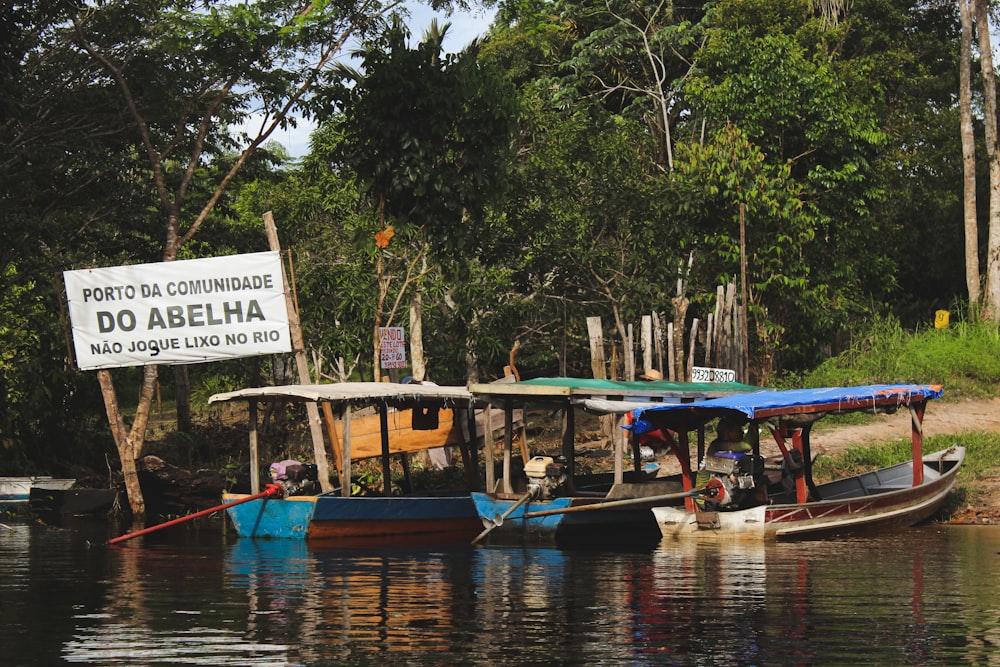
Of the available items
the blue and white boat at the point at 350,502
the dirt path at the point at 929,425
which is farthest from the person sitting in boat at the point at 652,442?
the blue and white boat at the point at 350,502

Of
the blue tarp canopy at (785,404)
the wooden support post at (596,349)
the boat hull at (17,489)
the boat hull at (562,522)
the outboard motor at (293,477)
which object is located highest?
the wooden support post at (596,349)

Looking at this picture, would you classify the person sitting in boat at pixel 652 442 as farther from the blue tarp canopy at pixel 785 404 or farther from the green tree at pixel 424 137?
the green tree at pixel 424 137

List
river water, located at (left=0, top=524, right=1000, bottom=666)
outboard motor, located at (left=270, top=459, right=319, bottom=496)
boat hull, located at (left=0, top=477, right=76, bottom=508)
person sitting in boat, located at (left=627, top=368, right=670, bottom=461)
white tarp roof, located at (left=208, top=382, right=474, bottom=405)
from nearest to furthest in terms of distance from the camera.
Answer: river water, located at (left=0, top=524, right=1000, bottom=666) < white tarp roof, located at (left=208, top=382, right=474, bottom=405) < outboard motor, located at (left=270, top=459, right=319, bottom=496) < person sitting in boat, located at (left=627, top=368, right=670, bottom=461) < boat hull, located at (left=0, top=477, right=76, bottom=508)

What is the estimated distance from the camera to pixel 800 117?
26641 mm

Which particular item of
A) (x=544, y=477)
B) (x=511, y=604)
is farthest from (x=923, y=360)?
(x=511, y=604)

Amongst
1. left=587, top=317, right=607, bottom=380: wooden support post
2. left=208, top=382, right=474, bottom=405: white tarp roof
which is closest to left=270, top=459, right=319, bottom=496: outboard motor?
left=208, top=382, right=474, bottom=405: white tarp roof

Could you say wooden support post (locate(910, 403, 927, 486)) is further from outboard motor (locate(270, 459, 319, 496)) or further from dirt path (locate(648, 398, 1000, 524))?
outboard motor (locate(270, 459, 319, 496))

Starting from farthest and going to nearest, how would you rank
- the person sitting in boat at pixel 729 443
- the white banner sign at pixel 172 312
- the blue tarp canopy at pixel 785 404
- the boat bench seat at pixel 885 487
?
the boat bench seat at pixel 885 487 < the white banner sign at pixel 172 312 < the person sitting in boat at pixel 729 443 < the blue tarp canopy at pixel 785 404

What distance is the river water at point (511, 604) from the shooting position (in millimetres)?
8836

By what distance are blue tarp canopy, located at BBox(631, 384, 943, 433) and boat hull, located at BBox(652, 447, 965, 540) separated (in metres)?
1.17

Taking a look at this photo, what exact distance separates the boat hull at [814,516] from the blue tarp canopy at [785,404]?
1.17 meters

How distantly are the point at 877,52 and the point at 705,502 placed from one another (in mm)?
19023

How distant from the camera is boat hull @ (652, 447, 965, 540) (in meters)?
16.1

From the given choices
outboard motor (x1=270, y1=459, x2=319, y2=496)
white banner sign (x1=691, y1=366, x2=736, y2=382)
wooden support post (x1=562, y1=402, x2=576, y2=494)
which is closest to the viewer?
outboard motor (x1=270, y1=459, x2=319, y2=496)
